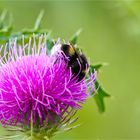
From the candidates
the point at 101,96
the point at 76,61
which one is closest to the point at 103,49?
the point at 101,96

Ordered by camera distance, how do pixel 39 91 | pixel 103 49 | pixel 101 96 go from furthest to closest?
pixel 103 49, pixel 101 96, pixel 39 91

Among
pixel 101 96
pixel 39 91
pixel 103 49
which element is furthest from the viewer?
pixel 103 49

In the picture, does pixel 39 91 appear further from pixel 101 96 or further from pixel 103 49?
pixel 103 49

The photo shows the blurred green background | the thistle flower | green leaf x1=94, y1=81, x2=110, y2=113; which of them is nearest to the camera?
the thistle flower

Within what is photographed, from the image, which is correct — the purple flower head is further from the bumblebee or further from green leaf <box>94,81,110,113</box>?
green leaf <box>94,81,110,113</box>

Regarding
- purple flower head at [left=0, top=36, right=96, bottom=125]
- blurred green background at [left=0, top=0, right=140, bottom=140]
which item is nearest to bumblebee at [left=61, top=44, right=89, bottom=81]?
purple flower head at [left=0, top=36, right=96, bottom=125]

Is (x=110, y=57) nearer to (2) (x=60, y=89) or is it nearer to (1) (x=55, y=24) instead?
(1) (x=55, y=24)

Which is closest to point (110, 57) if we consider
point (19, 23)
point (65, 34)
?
point (65, 34)

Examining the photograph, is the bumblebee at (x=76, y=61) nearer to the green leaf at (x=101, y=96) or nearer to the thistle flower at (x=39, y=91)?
the thistle flower at (x=39, y=91)
